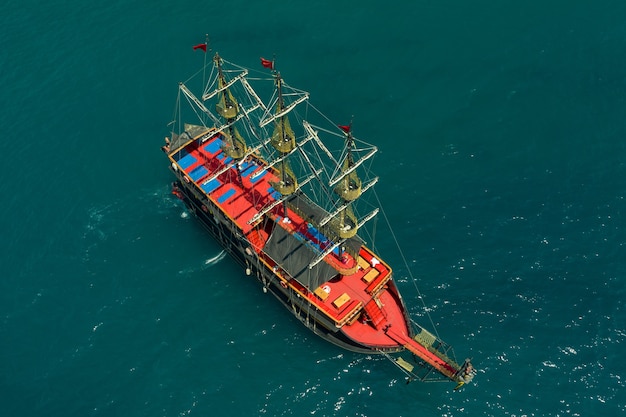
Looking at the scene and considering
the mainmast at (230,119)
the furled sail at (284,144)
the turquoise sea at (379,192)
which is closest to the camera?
the furled sail at (284,144)

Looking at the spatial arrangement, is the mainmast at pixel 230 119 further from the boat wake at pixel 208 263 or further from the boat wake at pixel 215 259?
the boat wake at pixel 208 263

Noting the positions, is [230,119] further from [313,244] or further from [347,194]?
[347,194]

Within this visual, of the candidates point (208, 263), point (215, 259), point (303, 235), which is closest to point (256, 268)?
point (303, 235)

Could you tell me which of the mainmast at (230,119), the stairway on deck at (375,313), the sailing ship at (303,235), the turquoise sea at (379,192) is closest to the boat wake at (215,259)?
the turquoise sea at (379,192)

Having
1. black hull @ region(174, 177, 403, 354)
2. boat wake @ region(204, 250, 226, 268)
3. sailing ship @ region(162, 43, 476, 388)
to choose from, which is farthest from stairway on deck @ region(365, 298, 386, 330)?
boat wake @ region(204, 250, 226, 268)

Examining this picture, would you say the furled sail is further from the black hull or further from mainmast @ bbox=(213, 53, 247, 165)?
the black hull
